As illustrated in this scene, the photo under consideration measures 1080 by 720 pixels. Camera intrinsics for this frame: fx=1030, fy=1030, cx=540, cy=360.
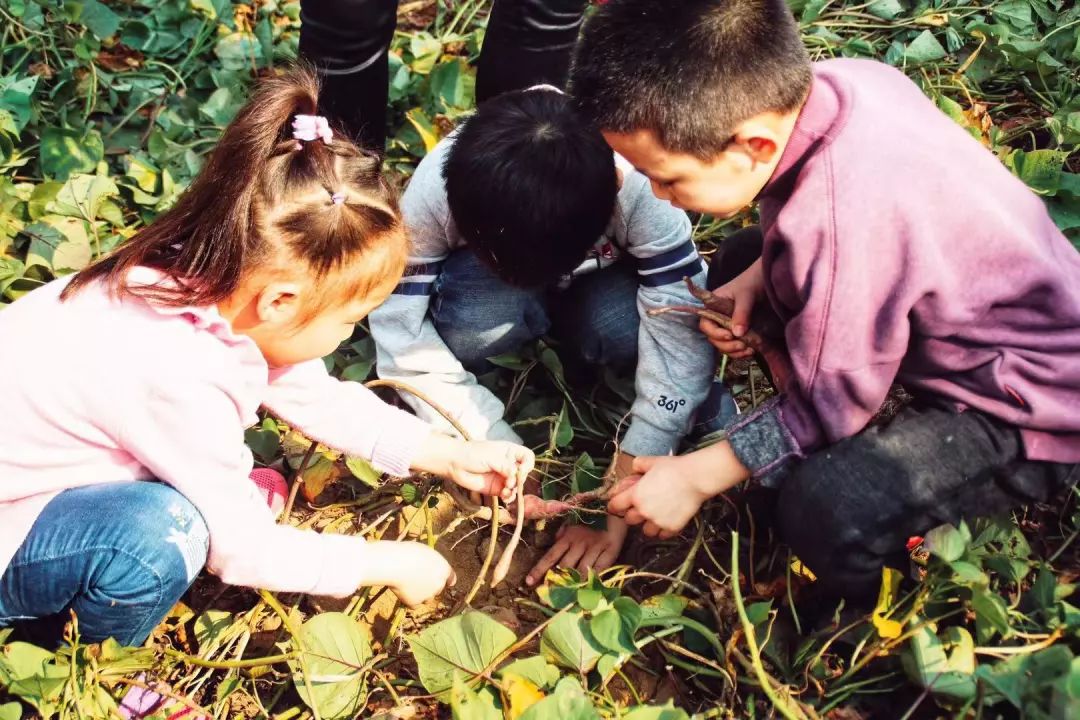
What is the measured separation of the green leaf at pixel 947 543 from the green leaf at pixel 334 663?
2.26ft

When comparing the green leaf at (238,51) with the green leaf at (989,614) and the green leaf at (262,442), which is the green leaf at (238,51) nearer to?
the green leaf at (262,442)

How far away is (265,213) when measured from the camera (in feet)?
3.82

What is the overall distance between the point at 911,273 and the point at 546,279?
0.51m

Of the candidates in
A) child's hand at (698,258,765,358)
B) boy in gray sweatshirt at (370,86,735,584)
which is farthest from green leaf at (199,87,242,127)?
child's hand at (698,258,765,358)

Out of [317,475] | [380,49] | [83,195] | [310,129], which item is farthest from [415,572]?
[83,195]

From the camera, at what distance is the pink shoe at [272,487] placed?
1547mm

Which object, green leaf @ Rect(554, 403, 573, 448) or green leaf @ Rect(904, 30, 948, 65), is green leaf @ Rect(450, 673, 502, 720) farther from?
green leaf @ Rect(904, 30, 948, 65)

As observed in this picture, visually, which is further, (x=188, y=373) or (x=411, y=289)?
(x=411, y=289)

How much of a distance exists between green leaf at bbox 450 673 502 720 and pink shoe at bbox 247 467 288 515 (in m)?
0.48

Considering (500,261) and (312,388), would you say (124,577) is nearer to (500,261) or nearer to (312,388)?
(312,388)

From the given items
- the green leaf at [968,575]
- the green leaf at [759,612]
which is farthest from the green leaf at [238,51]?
the green leaf at [968,575]

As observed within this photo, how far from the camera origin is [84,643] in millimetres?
1298

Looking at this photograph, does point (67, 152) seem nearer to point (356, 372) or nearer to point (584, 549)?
point (356, 372)

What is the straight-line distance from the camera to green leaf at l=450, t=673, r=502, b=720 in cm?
112
